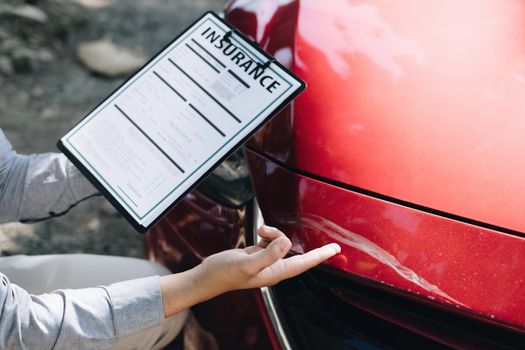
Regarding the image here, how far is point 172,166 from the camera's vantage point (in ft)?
4.07

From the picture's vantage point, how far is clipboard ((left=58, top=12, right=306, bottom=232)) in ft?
3.99

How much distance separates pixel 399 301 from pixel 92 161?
0.76 metres

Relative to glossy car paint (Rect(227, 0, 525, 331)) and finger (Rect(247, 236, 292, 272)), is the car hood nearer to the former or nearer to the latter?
glossy car paint (Rect(227, 0, 525, 331))

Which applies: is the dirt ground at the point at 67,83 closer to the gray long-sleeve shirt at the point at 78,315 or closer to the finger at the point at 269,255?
the gray long-sleeve shirt at the point at 78,315

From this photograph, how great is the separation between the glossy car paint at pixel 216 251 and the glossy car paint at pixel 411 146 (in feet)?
0.56

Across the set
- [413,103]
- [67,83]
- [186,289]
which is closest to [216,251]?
[186,289]

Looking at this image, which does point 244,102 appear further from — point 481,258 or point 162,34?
point 162,34

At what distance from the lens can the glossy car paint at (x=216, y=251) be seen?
1.29m

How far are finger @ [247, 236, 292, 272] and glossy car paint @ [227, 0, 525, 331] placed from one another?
92 mm

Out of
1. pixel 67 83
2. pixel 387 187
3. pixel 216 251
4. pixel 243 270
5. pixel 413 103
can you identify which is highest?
pixel 413 103

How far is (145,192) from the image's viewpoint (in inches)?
48.3

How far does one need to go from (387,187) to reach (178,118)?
0.49 meters

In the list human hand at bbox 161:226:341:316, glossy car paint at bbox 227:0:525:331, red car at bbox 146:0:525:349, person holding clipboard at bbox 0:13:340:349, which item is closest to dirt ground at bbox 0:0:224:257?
person holding clipboard at bbox 0:13:340:349

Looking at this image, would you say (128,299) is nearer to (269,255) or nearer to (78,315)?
(78,315)
